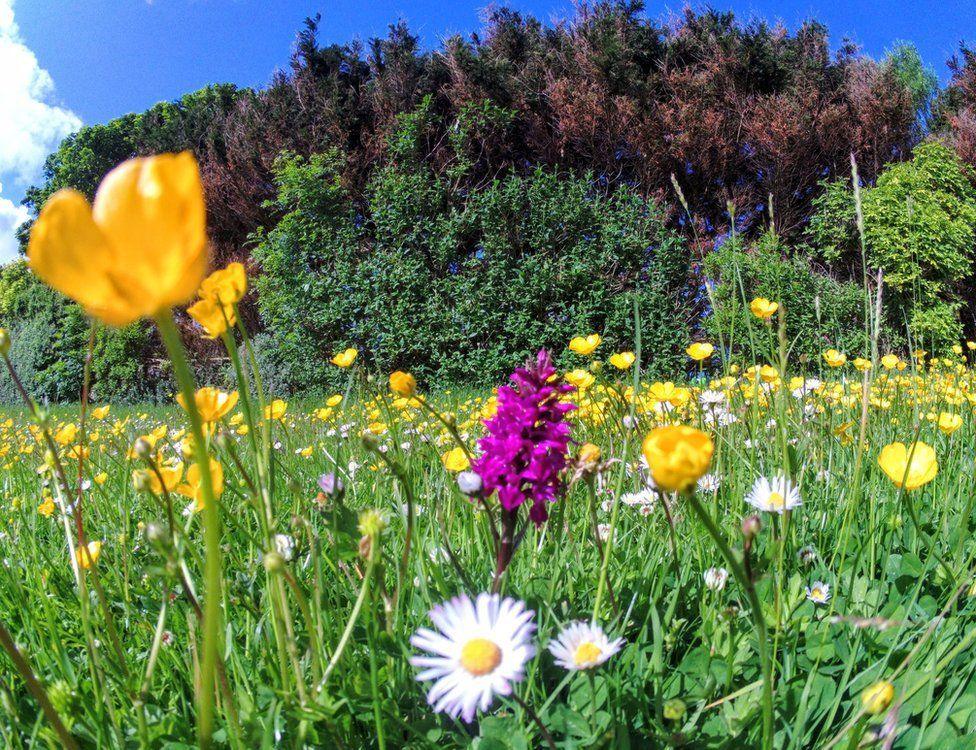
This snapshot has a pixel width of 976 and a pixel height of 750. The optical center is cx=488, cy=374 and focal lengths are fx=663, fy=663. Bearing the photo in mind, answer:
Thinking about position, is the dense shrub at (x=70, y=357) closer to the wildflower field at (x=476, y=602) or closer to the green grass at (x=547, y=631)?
the green grass at (x=547, y=631)

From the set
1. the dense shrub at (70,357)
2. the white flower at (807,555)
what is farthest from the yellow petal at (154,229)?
the dense shrub at (70,357)

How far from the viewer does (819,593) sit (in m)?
0.97

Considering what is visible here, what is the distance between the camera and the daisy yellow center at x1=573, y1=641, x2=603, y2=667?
614mm

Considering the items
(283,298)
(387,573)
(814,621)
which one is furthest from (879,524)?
(283,298)

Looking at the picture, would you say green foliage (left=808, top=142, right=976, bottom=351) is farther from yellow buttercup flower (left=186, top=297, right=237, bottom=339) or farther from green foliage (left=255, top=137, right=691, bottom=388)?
yellow buttercup flower (left=186, top=297, right=237, bottom=339)

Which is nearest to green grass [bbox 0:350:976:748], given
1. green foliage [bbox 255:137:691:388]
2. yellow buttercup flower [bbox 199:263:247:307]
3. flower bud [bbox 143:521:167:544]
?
flower bud [bbox 143:521:167:544]

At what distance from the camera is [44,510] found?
4.41ft

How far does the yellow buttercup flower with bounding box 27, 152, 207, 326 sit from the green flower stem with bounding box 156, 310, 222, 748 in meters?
0.02

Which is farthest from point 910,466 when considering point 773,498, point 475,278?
point 475,278

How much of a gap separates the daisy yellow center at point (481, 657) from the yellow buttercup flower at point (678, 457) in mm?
212

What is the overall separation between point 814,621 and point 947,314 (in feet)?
29.3

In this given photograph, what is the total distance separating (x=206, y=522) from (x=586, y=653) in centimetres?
39

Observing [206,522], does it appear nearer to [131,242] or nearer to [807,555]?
[131,242]

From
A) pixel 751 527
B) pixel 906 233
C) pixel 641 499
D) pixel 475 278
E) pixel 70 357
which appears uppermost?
pixel 70 357
